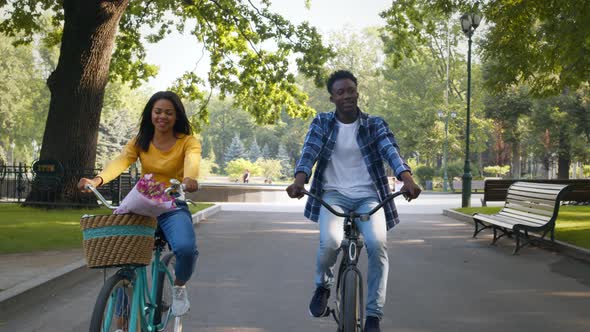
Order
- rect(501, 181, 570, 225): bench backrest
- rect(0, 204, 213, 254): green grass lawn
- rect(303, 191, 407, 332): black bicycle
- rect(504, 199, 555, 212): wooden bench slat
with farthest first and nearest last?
rect(504, 199, 555, 212): wooden bench slat → rect(501, 181, 570, 225): bench backrest → rect(0, 204, 213, 254): green grass lawn → rect(303, 191, 407, 332): black bicycle

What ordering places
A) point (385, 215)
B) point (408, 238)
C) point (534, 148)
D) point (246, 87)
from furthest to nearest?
point (534, 148)
point (246, 87)
point (408, 238)
point (385, 215)

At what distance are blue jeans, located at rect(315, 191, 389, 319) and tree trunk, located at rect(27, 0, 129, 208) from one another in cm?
1470

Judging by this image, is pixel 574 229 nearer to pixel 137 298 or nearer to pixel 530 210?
pixel 530 210

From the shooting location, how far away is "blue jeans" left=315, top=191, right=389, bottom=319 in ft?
15.3

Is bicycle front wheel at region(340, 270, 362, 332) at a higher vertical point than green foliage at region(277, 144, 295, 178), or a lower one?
lower

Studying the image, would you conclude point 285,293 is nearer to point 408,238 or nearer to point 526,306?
point 526,306

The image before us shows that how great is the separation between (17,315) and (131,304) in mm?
2680

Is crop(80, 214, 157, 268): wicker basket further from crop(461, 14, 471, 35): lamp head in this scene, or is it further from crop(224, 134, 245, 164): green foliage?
crop(224, 134, 245, 164): green foliage

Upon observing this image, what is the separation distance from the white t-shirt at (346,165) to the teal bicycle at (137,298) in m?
1.13

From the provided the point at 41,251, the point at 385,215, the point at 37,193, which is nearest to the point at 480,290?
the point at 385,215

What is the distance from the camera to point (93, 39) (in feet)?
62.5

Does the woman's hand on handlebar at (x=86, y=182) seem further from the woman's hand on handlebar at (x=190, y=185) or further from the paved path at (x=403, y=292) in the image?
the paved path at (x=403, y=292)

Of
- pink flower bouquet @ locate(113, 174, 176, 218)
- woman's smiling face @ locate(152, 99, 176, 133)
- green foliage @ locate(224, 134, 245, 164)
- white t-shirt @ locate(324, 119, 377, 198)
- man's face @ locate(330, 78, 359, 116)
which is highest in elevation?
green foliage @ locate(224, 134, 245, 164)

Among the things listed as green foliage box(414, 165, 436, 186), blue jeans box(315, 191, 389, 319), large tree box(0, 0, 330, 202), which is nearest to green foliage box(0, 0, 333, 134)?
large tree box(0, 0, 330, 202)
